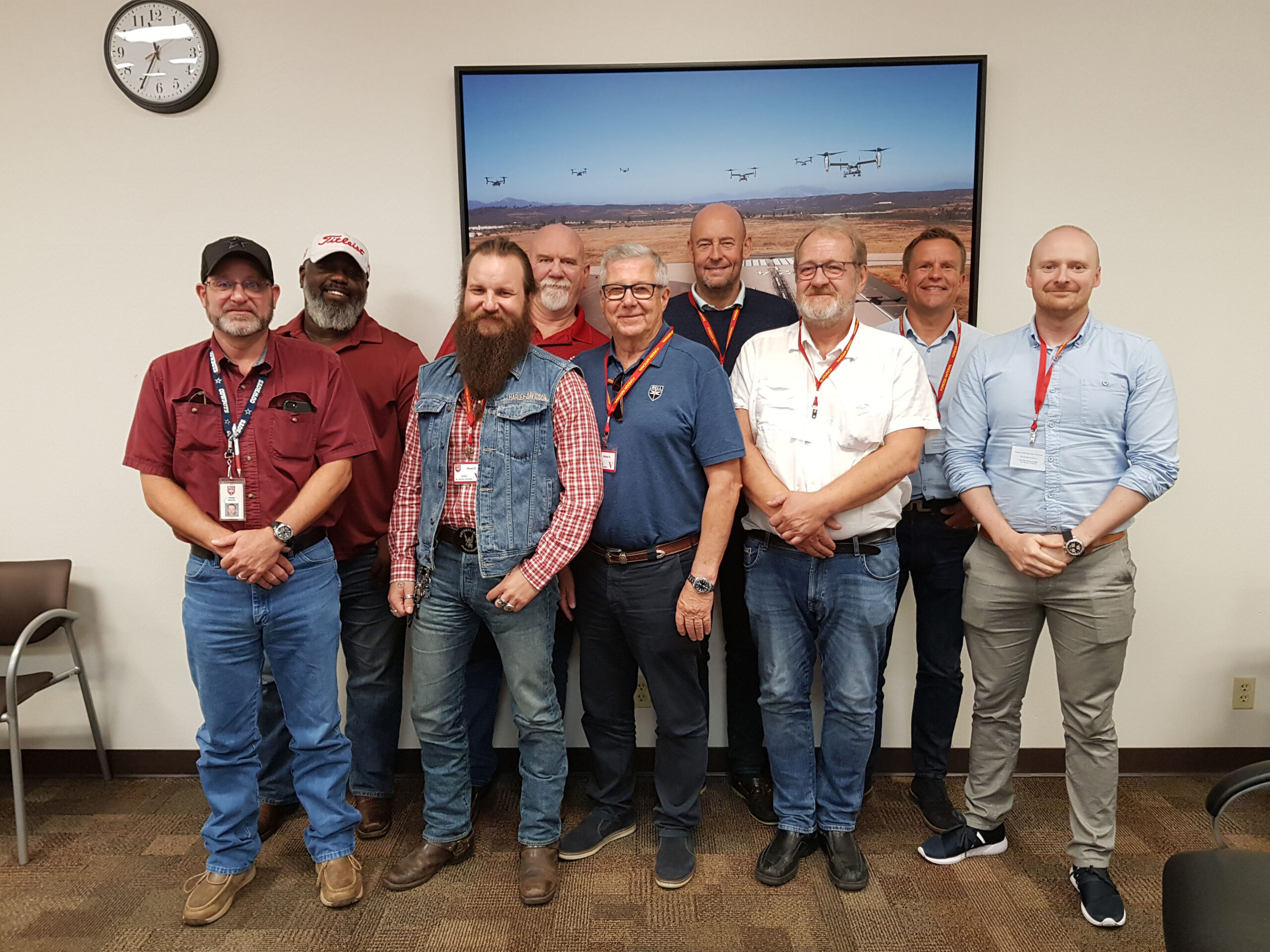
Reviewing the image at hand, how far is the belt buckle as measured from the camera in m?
2.16

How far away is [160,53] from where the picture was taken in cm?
276

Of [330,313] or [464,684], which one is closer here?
[464,684]

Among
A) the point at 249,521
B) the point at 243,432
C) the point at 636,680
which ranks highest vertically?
the point at 243,432

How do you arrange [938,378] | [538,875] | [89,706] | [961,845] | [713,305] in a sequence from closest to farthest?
[538,875], [961,845], [938,378], [713,305], [89,706]

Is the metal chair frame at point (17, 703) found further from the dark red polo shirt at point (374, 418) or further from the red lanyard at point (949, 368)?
the red lanyard at point (949, 368)

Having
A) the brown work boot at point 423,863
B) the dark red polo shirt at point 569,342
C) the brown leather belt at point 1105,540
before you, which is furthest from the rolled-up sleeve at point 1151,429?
the brown work boot at point 423,863

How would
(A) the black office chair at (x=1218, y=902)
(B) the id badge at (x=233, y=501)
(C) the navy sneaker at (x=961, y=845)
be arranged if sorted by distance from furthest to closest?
(C) the navy sneaker at (x=961, y=845)
(B) the id badge at (x=233, y=501)
(A) the black office chair at (x=1218, y=902)

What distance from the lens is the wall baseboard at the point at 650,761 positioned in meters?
3.04

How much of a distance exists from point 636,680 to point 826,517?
0.85 metres

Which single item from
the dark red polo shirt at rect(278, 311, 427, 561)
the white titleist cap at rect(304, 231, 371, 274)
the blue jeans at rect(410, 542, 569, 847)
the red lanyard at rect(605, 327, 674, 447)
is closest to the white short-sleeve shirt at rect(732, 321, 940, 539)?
the red lanyard at rect(605, 327, 674, 447)

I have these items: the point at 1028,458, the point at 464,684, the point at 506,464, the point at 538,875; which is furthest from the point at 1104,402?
the point at 538,875

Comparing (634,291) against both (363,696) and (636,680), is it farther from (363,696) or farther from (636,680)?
(363,696)

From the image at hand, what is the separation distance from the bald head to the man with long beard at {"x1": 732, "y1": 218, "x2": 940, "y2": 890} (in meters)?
0.35

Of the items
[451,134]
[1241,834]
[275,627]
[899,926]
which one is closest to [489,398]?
[275,627]
